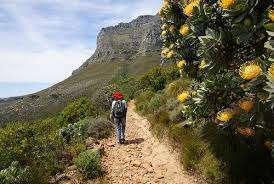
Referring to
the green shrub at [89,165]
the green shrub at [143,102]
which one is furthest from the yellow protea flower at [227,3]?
the green shrub at [143,102]

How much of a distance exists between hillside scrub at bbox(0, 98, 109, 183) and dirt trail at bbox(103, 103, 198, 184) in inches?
35.8

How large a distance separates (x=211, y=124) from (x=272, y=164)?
240 centimetres

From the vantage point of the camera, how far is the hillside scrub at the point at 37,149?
10562 mm

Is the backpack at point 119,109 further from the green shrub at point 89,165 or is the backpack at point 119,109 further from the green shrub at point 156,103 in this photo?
the green shrub at point 156,103

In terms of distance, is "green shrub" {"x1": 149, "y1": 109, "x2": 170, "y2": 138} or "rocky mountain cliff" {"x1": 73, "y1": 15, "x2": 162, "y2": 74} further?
"rocky mountain cliff" {"x1": 73, "y1": 15, "x2": 162, "y2": 74}

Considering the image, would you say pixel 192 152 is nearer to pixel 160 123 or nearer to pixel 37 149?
pixel 160 123

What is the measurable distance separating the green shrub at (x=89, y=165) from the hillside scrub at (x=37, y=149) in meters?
0.84

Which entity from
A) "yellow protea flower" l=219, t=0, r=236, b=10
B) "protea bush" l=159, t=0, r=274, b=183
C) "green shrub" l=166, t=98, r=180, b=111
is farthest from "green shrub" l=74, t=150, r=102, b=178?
"yellow protea flower" l=219, t=0, r=236, b=10

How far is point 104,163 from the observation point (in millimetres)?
11641

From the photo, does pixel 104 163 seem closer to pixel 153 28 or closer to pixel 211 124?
pixel 211 124

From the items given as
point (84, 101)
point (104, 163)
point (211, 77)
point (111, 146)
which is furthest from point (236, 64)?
point (84, 101)

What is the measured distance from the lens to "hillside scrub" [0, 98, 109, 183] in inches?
416

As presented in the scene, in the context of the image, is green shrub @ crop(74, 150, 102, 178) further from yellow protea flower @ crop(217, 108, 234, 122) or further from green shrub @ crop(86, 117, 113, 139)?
yellow protea flower @ crop(217, 108, 234, 122)

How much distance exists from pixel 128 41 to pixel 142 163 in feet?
499
